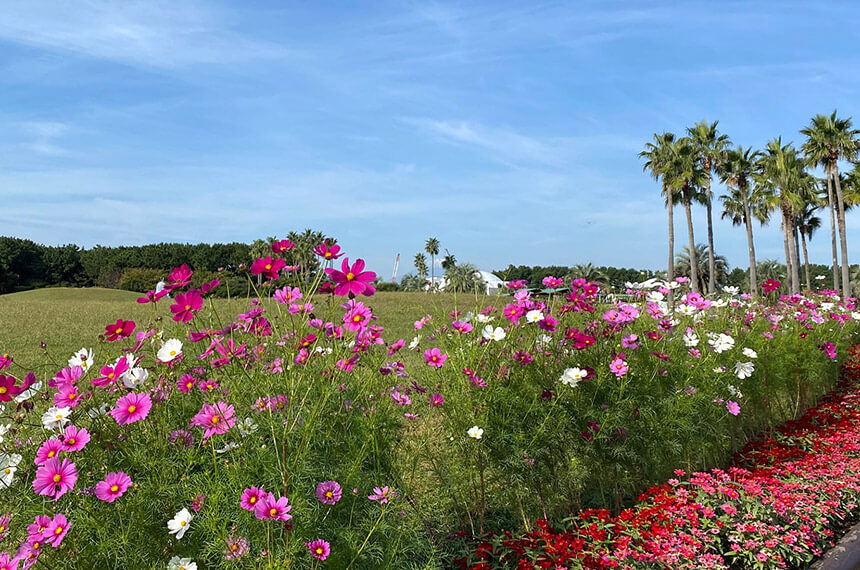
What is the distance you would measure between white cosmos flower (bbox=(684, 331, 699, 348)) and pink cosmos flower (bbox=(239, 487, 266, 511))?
112 inches

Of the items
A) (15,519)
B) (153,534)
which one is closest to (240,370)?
(153,534)

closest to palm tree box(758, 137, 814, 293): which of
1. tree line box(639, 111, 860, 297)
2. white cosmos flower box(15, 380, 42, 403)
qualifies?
tree line box(639, 111, 860, 297)

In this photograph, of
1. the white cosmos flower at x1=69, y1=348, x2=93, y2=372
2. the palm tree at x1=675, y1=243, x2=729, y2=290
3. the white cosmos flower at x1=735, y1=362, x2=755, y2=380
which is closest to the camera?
the white cosmos flower at x1=69, y1=348, x2=93, y2=372

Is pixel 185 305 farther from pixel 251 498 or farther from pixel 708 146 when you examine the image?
pixel 708 146

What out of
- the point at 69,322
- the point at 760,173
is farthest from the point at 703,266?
the point at 69,322

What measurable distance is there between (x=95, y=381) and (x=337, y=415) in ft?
2.50

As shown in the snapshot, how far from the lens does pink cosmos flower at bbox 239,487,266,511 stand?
1684mm

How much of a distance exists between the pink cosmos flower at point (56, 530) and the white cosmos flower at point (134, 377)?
42cm

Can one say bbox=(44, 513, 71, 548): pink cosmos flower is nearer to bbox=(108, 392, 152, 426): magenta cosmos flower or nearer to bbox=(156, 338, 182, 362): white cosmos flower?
bbox=(108, 392, 152, 426): magenta cosmos flower

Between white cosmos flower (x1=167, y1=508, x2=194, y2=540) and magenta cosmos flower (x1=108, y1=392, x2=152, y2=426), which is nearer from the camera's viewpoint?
white cosmos flower (x1=167, y1=508, x2=194, y2=540)

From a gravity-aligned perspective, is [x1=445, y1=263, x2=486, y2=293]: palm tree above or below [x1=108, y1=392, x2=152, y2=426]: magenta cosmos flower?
above

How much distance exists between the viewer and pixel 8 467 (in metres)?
1.86

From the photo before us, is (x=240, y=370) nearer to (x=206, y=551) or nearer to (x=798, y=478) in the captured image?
(x=206, y=551)

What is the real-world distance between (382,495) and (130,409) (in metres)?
0.78
